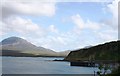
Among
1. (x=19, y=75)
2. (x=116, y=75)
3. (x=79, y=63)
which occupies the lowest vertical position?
(x=79, y=63)

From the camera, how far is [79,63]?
7121 inches

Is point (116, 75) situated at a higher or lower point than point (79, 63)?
higher

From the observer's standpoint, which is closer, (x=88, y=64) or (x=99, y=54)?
(x=88, y=64)

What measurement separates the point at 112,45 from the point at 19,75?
336 ft

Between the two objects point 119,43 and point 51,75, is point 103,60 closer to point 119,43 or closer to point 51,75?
point 119,43

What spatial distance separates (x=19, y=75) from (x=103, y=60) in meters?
100

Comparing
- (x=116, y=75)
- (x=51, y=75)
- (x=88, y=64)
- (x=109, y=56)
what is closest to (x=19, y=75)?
(x=51, y=75)

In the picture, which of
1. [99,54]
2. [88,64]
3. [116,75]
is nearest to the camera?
[116,75]

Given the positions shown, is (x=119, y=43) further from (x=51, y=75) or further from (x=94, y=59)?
(x=51, y=75)

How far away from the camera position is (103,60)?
18375cm

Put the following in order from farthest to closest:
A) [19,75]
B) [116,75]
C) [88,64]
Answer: [88,64]
[19,75]
[116,75]

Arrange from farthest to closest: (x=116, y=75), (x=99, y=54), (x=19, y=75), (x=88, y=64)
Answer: (x=99, y=54)
(x=88, y=64)
(x=19, y=75)
(x=116, y=75)

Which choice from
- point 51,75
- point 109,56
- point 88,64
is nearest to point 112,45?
point 109,56

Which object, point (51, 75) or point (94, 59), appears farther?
point (94, 59)
